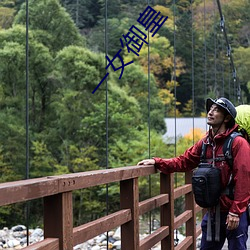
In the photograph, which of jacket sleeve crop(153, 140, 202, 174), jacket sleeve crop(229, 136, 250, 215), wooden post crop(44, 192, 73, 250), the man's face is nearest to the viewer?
wooden post crop(44, 192, 73, 250)

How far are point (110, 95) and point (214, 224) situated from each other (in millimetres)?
13660

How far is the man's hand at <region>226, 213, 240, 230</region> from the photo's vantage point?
76.7 inches

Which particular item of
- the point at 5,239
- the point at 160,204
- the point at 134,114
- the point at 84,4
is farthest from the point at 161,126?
the point at 160,204

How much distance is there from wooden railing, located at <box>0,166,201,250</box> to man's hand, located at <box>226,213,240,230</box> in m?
0.30

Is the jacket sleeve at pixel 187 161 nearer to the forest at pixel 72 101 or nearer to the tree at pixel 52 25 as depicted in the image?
the forest at pixel 72 101

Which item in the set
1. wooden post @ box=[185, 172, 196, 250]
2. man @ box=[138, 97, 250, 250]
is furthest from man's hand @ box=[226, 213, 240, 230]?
wooden post @ box=[185, 172, 196, 250]

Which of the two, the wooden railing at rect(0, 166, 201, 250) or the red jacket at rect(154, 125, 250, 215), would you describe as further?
the red jacket at rect(154, 125, 250, 215)

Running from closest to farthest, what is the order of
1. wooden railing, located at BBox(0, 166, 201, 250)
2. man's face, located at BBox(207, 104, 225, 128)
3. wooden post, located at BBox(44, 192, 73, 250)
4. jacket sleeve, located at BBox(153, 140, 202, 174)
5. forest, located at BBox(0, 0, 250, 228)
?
wooden railing, located at BBox(0, 166, 201, 250)
wooden post, located at BBox(44, 192, 73, 250)
man's face, located at BBox(207, 104, 225, 128)
jacket sleeve, located at BBox(153, 140, 202, 174)
forest, located at BBox(0, 0, 250, 228)

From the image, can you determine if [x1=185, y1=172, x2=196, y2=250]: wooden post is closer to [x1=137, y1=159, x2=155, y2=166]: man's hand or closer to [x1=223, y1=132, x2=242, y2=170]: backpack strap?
[x1=137, y1=159, x2=155, y2=166]: man's hand

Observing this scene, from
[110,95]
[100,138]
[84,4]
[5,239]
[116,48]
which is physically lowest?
[5,239]

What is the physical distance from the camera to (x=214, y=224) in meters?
2.06

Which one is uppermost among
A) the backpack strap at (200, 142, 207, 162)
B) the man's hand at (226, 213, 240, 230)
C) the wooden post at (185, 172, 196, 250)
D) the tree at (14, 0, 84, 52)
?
the tree at (14, 0, 84, 52)

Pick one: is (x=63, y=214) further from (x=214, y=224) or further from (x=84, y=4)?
(x=84, y=4)

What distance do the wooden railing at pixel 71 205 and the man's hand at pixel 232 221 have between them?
0.30m
